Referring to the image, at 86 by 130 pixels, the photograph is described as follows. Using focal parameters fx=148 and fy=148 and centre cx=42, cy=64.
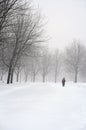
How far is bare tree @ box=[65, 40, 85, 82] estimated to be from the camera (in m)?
41.4

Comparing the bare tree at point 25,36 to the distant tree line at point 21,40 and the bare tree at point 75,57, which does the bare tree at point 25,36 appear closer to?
the distant tree line at point 21,40

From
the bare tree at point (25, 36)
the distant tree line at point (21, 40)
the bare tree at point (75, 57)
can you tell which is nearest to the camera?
the distant tree line at point (21, 40)

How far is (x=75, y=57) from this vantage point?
42.3 metres

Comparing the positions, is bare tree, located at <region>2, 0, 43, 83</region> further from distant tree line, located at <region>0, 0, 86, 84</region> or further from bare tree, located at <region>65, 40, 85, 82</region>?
bare tree, located at <region>65, 40, 85, 82</region>

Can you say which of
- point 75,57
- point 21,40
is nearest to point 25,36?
point 21,40

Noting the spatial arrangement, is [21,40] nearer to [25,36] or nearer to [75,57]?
[25,36]

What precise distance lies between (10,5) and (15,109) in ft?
29.0

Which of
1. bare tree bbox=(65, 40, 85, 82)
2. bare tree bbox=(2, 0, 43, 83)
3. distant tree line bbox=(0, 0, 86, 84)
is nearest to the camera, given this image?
distant tree line bbox=(0, 0, 86, 84)

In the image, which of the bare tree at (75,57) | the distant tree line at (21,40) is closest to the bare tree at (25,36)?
the distant tree line at (21,40)

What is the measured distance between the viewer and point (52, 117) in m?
6.29

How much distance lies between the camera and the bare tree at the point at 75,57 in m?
41.4

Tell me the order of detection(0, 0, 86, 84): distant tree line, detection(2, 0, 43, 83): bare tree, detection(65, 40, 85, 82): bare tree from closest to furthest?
detection(0, 0, 86, 84): distant tree line, detection(2, 0, 43, 83): bare tree, detection(65, 40, 85, 82): bare tree

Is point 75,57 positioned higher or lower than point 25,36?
lower

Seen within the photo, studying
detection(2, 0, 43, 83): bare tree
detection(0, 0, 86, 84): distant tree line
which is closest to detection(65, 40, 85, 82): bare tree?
detection(0, 0, 86, 84): distant tree line
